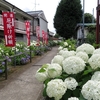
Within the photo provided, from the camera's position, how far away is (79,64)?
78.6 inches

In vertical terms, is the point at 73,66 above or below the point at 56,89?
above

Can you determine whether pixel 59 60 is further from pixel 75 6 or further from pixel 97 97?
pixel 75 6

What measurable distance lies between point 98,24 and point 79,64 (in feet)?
17.1

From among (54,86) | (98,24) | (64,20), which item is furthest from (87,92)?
(64,20)

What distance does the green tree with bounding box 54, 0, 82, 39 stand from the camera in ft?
109

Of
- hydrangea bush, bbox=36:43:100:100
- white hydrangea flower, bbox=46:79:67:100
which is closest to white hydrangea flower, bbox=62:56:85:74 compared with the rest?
hydrangea bush, bbox=36:43:100:100

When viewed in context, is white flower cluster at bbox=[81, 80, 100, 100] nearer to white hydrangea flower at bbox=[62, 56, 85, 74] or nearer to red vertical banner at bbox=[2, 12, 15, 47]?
white hydrangea flower at bbox=[62, 56, 85, 74]

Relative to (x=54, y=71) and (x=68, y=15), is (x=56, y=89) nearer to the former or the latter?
(x=54, y=71)

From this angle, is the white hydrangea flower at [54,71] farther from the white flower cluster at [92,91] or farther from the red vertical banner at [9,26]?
the red vertical banner at [9,26]

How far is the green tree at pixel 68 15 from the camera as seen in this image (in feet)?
109

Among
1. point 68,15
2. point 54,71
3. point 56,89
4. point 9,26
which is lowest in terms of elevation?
point 56,89

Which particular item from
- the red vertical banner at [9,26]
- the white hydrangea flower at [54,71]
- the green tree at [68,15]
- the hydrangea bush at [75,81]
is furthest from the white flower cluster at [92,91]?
the green tree at [68,15]

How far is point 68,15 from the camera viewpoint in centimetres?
3359

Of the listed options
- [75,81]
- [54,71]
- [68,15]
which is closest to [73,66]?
[75,81]
